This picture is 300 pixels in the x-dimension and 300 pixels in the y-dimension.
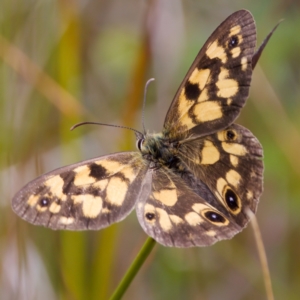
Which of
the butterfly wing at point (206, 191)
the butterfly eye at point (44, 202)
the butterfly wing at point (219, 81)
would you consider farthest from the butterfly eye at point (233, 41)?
the butterfly eye at point (44, 202)

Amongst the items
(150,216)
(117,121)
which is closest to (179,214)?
(150,216)

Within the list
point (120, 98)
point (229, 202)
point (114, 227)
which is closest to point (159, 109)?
point (120, 98)

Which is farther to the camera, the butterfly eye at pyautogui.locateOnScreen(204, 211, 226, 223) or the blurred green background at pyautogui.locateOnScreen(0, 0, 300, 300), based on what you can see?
the blurred green background at pyautogui.locateOnScreen(0, 0, 300, 300)

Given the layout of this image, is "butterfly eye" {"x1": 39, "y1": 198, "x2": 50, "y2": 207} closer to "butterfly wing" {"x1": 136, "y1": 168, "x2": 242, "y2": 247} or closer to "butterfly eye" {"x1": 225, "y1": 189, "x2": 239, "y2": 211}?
"butterfly wing" {"x1": 136, "y1": 168, "x2": 242, "y2": 247}

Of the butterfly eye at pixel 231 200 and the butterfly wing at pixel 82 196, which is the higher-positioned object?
the butterfly eye at pixel 231 200

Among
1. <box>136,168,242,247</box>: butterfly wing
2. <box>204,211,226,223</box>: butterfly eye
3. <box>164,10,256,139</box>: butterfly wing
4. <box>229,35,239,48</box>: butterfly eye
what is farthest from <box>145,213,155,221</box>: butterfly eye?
<box>229,35,239,48</box>: butterfly eye

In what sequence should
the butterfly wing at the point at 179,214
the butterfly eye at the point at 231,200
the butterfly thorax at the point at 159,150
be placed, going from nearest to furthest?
the butterfly wing at the point at 179,214 < the butterfly eye at the point at 231,200 < the butterfly thorax at the point at 159,150

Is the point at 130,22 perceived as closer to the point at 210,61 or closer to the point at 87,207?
the point at 210,61

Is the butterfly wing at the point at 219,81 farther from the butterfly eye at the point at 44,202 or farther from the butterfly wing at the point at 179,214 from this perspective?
the butterfly eye at the point at 44,202
